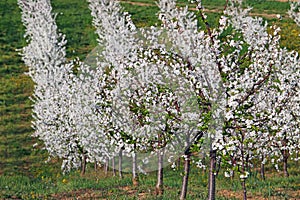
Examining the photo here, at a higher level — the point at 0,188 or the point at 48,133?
the point at 48,133

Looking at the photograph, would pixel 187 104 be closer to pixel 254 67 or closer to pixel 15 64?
pixel 254 67

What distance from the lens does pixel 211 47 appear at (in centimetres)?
996

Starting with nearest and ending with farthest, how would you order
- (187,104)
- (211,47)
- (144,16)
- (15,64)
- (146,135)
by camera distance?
(211,47)
(187,104)
(146,135)
(15,64)
(144,16)

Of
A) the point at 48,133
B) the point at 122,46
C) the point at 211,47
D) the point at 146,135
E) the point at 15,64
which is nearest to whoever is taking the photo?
the point at 211,47

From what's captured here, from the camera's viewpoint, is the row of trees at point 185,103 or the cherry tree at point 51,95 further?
the cherry tree at point 51,95

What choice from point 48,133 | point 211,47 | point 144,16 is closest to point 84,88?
point 48,133

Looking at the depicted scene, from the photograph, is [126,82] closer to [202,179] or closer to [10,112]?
[202,179]

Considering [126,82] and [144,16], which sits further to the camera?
[144,16]

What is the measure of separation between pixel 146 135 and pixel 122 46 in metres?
11.0

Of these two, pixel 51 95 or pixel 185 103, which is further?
pixel 51 95

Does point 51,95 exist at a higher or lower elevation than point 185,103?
higher

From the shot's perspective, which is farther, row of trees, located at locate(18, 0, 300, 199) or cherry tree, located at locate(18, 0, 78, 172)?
cherry tree, located at locate(18, 0, 78, 172)

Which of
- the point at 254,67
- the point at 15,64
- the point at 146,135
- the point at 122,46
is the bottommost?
the point at 146,135

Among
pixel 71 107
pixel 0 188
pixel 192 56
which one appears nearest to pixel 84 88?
pixel 71 107
